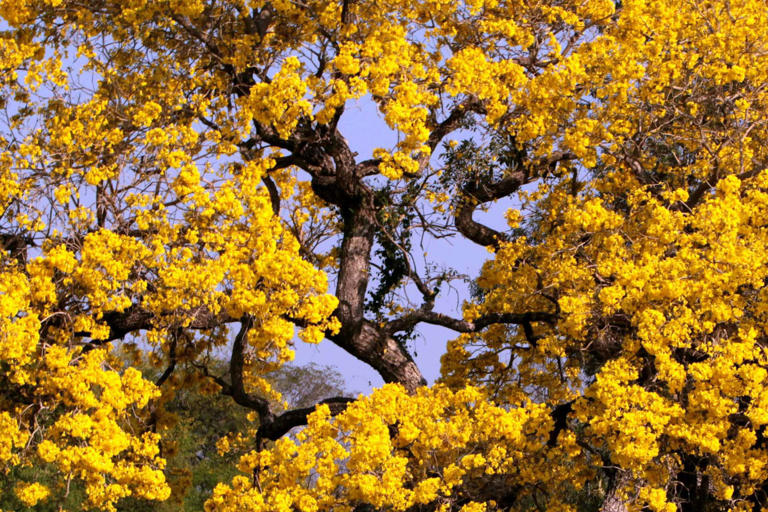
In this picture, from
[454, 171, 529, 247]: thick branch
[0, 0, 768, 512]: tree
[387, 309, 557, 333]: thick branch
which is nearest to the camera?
[0, 0, 768, 512]: tree

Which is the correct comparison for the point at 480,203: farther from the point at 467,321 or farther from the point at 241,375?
the point at 241,375

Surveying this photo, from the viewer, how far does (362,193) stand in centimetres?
1004

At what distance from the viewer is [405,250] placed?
10062 millimetres

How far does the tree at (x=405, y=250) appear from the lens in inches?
301

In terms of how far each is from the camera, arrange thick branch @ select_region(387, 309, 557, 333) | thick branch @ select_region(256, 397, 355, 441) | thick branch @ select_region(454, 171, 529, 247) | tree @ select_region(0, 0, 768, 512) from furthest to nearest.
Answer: thick branch @ select_region(454, 171, 529, 247) → thick branch @ select_region(256, 397, 355, 441) → thick branch @ select_region(387, 309, 557, 333) → tree @ select_region(0, 0, 768, 512)

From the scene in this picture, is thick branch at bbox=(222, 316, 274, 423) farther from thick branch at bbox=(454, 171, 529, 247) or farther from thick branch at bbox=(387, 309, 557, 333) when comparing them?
thick branch at bbox=(454, 171, 529, 247)

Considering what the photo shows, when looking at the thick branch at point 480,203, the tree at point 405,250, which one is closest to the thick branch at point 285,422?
the tree at point 405,250

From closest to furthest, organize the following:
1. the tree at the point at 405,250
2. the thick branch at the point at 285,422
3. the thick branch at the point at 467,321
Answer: the tree at the point at 405,250 < the thick branch at the point at 467,321 < the thick branch at the point at 285,422

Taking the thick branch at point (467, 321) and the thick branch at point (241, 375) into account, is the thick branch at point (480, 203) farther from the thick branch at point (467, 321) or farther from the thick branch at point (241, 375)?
the thick branch at point (241, 375)

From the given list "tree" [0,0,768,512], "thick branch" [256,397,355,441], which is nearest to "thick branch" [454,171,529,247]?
"tree" [0,0,768,512]

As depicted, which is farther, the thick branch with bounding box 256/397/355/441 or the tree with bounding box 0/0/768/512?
the thick branch with bounding box 256/397/355/441

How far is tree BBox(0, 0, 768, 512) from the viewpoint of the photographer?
7656 mm

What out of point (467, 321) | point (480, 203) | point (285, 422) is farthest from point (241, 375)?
point (480, 203)

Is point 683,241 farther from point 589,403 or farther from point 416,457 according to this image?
point 416,457
